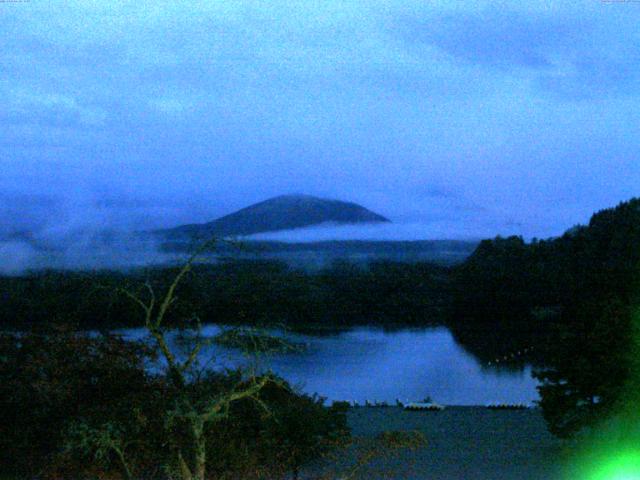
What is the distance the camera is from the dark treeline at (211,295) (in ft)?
30.2

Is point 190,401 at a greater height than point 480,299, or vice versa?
point 190,401

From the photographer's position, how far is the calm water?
27141mm

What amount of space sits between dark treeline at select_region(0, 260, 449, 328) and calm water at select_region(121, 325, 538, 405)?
1.38m

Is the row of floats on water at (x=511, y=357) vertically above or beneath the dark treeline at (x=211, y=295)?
beneath

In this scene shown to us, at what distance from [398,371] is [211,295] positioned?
21.8m

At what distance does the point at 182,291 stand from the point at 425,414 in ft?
25.1

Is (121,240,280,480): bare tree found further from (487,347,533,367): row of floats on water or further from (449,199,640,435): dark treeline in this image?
(487,347,533,367): row of floats on water

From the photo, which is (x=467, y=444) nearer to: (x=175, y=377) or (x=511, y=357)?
(x=175, y=377)

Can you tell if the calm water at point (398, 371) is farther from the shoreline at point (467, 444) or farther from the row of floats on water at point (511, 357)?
the shoreline at point (467, 444)

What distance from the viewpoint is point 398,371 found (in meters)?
33.2

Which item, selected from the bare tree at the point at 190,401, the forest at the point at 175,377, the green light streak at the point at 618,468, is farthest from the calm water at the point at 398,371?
the bare tree at the point at 190,401

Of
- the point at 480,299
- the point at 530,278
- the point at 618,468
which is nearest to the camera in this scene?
the point at 618,468

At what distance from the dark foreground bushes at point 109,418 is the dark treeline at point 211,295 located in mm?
581

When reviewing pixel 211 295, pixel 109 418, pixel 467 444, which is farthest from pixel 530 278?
pixel 109 418
